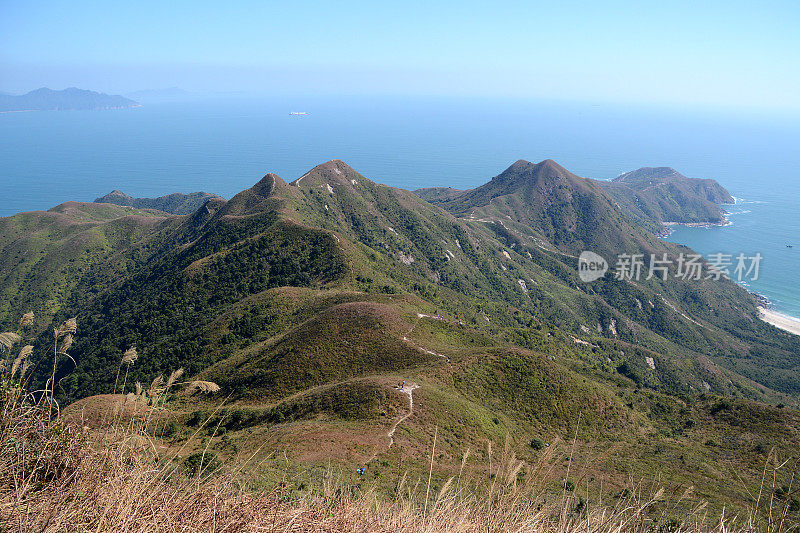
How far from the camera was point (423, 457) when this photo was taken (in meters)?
22.6

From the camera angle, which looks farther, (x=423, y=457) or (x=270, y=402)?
(x=270, y=402)

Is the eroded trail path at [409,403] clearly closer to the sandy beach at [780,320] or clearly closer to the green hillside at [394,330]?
the green hillside at [394,330]

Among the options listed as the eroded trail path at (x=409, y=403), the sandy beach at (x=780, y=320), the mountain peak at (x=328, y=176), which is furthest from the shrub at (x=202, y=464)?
the sandy beach at (x=780, y=320)

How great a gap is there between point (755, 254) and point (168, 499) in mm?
274158

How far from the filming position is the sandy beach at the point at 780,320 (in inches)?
5251

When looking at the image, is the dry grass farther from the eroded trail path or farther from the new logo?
the new logo

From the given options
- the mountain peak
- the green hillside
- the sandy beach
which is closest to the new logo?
the green hillside

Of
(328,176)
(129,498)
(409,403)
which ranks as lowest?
(409,403)

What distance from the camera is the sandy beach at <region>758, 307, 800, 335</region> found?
438 ft

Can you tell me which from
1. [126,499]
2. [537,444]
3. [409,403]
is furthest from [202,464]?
[537,444]

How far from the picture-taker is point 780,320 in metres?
139

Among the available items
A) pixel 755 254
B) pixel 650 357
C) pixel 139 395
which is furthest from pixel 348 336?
pixel 755 254

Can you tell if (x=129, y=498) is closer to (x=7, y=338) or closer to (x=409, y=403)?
(x=7, y=338)

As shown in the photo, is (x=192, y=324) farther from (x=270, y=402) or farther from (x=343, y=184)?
(x=343, y=184)
